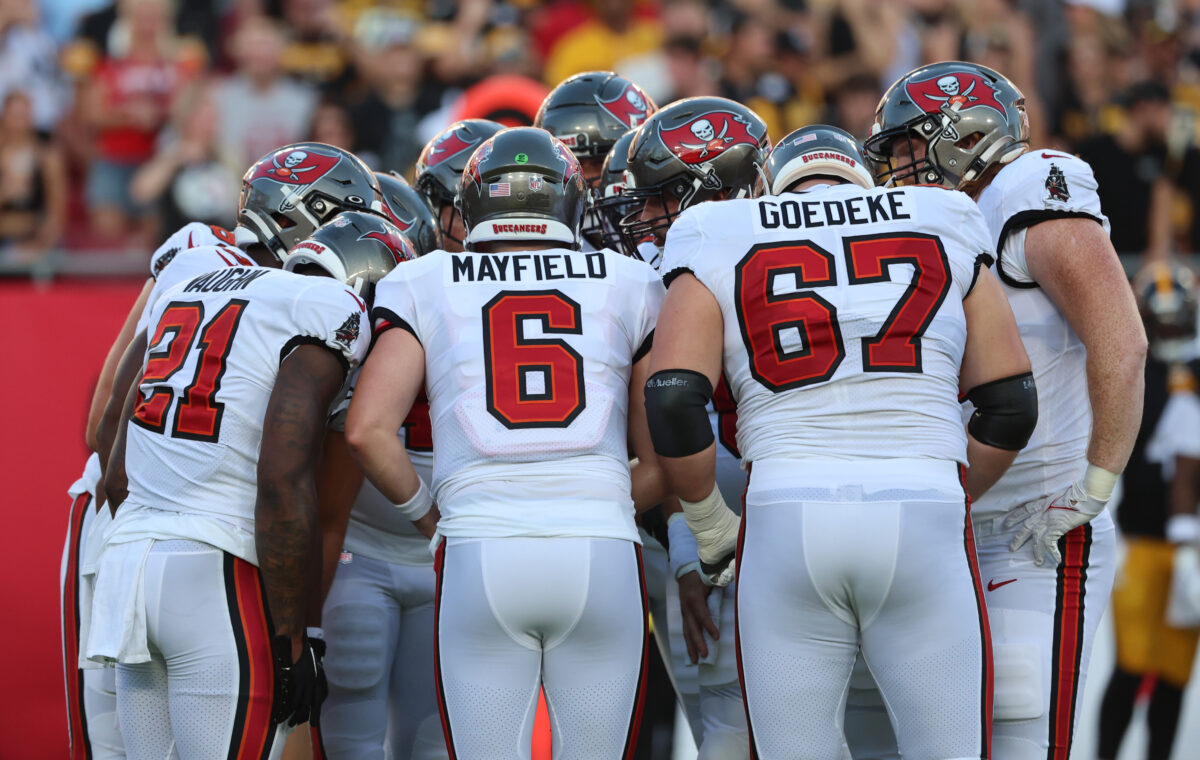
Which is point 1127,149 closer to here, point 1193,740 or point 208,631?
point 1193,740

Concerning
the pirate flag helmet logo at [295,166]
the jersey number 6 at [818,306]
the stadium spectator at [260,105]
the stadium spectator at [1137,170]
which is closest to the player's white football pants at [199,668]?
the pirate flag helmet logo at [295,166]

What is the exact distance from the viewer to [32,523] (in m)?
7.85

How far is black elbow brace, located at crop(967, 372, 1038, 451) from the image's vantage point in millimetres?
4059

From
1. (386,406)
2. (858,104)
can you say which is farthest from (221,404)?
(858,104)

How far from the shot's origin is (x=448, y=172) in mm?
5824

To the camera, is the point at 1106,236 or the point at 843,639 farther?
the point at 1106,236

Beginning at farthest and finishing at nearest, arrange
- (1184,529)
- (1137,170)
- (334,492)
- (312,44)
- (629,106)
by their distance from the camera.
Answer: (312,44) < (1137,170) < (1184,529) < (629,106) < (334,492)

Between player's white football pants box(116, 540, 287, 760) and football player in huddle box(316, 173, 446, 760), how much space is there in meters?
0.73

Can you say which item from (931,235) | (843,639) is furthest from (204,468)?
(931,235)

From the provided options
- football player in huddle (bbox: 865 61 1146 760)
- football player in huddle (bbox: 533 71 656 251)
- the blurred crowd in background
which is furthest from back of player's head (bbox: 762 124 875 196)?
the blurred crowd in background

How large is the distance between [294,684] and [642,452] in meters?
1.27

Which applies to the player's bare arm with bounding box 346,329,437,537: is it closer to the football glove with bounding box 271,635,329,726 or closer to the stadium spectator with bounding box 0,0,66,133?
the football glove with bounding box 271,635,329,726

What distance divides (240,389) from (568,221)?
1.14 metres

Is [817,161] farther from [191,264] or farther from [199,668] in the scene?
[199,668]
